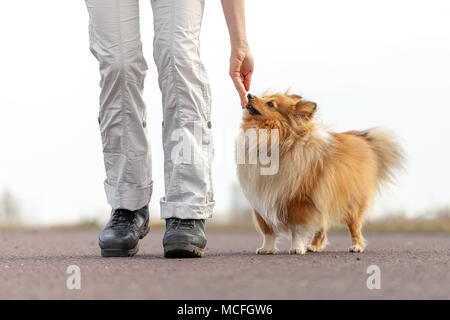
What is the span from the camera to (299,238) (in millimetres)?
4109

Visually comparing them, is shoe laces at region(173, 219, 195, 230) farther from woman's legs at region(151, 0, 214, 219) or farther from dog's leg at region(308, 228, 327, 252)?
dog's leg at region(308, 228, 327, 252)

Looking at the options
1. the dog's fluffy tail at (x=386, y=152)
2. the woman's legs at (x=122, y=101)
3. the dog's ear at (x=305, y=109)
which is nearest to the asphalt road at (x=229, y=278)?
the woman's legs at (x=122, y=101)

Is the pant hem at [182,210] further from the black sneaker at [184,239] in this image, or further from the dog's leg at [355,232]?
the dog's leg at [355,232]

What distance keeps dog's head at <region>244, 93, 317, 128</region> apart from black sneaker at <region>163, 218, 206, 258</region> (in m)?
0.89

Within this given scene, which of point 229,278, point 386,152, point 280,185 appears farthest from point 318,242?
point 229,278

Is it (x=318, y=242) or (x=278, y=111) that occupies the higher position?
(x=278, y=111)

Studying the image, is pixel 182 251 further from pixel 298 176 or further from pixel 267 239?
pixel 298 176

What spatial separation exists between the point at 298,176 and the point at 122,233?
3.87 ft

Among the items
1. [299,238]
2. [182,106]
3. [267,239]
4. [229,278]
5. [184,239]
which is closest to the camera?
[229,278]

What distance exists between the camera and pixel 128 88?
13.0 ft

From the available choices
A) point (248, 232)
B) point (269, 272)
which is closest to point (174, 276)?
point (269, 272)

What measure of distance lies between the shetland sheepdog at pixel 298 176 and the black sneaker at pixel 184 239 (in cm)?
63
